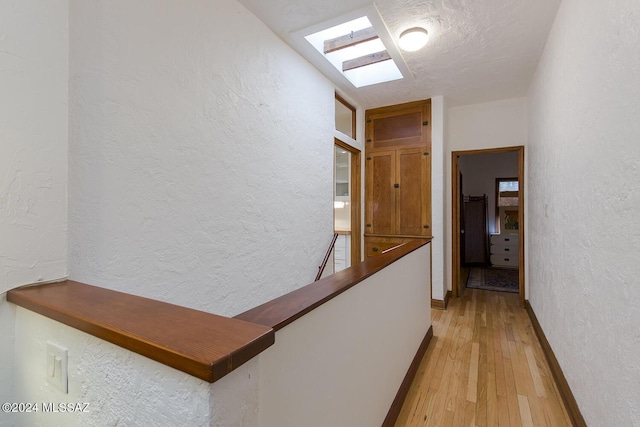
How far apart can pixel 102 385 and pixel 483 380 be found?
230cm

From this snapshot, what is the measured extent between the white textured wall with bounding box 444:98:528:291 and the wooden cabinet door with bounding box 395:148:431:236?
0.39 metres

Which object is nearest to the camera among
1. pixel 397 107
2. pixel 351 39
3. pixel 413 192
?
pixel 351 39

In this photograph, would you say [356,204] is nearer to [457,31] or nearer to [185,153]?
[457,31]

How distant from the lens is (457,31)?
2.29 metres

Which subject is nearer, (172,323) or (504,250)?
(172,323)

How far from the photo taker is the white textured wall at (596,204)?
1067 mm

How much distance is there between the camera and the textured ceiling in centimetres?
201

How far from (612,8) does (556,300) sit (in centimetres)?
182

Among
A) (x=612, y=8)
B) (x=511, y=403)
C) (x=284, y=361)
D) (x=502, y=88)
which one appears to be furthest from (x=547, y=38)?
(x=284, y=361)

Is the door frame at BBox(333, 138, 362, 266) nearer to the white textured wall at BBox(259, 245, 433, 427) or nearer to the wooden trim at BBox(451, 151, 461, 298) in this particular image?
the wooden trim at BBox(451, 151, 461, 298)

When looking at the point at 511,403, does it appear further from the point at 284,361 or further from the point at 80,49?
the point at 80,49

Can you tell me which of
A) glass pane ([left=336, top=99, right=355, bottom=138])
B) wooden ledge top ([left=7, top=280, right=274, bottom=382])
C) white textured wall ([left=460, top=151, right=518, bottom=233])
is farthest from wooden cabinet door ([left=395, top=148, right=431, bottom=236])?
wooden ledge top ([left=7, top=280, right=274, bottom=382])


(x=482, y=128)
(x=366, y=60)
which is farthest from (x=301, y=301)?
(x=482, y=128)

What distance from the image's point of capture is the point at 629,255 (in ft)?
3.53
